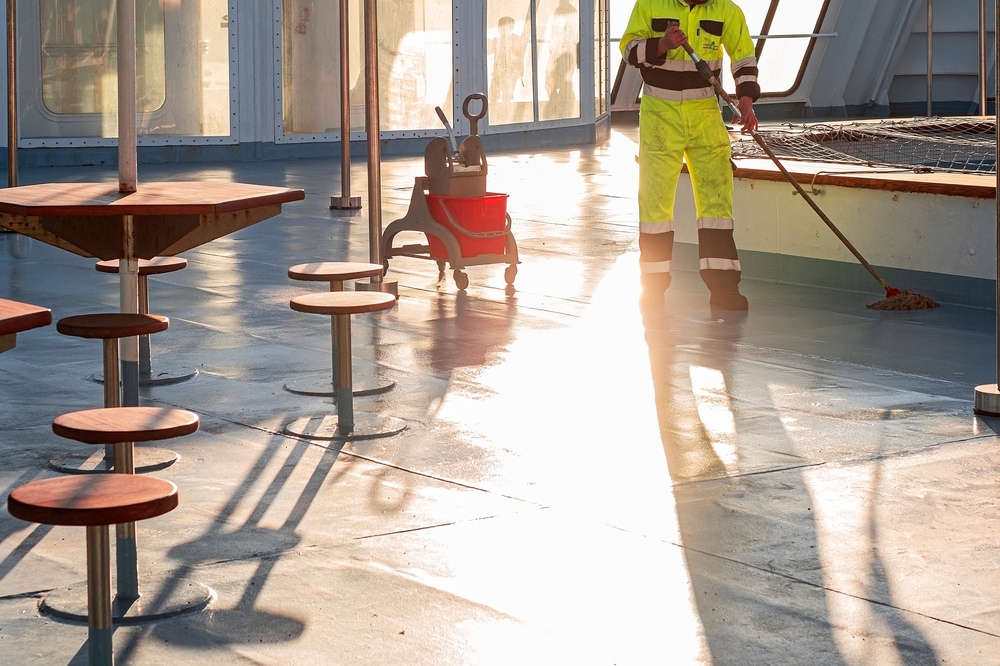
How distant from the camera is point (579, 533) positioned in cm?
Answer: 396

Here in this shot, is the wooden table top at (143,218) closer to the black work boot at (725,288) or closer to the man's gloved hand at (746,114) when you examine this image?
the man's gloved hand at (746,114)

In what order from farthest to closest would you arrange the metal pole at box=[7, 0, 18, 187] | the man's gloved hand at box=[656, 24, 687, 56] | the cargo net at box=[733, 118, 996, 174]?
the cargo net at box=[733, 118, 996, 174] → the metal pole at box=[7, 0, 18, 187] → the man's gloved hand at box=[656, 24, 687, 56]

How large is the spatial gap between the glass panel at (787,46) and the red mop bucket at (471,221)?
18.1 meters

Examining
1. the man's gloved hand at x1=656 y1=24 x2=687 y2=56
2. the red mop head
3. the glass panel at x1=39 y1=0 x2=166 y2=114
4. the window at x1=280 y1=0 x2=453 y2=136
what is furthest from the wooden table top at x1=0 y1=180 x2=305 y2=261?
the window at x1=280 y1=0 x2=453 y2=136

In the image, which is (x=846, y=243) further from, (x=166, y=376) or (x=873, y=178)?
(x=166, y=376)

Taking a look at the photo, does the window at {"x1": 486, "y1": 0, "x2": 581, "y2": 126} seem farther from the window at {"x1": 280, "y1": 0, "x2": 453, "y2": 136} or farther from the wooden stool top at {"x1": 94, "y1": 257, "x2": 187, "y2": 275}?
the wooden stool top at {"x1": 94, "y1": 257, "x2": 187, "y2": 275}

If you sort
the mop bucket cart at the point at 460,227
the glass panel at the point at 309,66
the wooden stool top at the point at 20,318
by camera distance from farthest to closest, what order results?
the glass panel at the point at 309,66, the mop bucket cart at the point at 460,227, the wooden stool top at the point at 20,318

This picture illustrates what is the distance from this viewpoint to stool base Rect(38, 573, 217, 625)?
3373 millimetres

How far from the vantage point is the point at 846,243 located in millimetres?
8039

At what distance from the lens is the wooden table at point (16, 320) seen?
115 inches

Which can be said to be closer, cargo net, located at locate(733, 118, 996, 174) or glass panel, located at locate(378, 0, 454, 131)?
cargo net, located at locate(733, 118, 996, 174)

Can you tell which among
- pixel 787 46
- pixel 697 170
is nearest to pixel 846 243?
pixel 697 170

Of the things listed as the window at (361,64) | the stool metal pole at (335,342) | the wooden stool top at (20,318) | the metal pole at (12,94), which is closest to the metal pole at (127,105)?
the stool metal pole at (335,342)

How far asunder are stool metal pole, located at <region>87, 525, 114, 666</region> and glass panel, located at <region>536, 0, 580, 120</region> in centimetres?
1802
